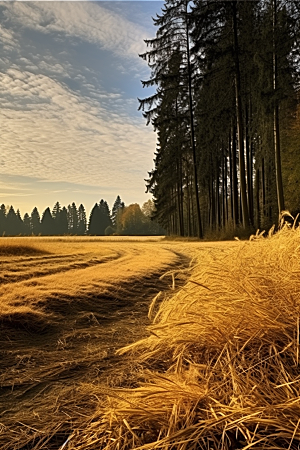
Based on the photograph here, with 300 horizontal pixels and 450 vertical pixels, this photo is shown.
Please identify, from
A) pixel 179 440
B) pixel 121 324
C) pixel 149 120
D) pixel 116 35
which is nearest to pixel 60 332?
pixel 121 324

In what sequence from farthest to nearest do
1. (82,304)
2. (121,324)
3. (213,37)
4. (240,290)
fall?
(213,37) < (82,304) < (121,324) < (240,290)

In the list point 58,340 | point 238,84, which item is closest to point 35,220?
point 238,84

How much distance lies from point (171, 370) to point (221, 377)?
33cm

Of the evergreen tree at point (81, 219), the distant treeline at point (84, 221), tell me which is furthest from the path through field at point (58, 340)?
the evergreen tree at point (81, 219)

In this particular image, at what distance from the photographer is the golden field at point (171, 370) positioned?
100 centimetres

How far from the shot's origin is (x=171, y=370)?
5.16ft

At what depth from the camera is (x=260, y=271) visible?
1.95m

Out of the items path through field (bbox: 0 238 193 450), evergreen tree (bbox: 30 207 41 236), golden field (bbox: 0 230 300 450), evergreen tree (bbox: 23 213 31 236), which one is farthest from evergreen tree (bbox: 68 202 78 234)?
golden field (bbox: 0 230 300 450)

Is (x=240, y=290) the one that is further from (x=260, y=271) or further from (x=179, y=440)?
(x=179, y=440)

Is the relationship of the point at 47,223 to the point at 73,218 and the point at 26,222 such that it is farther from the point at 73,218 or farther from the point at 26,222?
the point at 26,222

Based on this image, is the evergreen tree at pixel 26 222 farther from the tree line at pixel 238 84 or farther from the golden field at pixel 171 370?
the golden field at pixel 171 370

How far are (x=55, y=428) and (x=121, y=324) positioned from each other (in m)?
1.51

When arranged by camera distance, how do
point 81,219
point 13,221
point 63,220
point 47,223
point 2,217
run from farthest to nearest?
1. point 81,219
2. point 13,221
3. point 2,217
4. point 63,220
5. point 47,223

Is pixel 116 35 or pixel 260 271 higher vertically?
pixel 116 35
